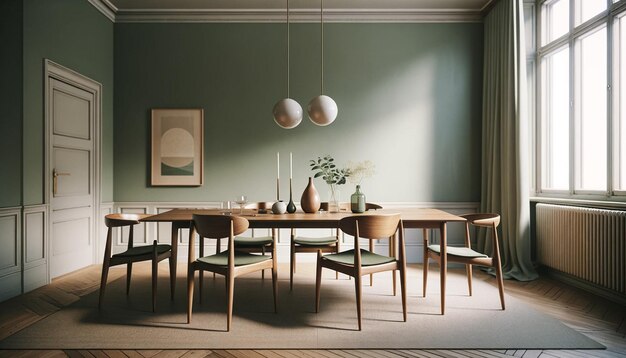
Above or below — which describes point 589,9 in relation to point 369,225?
above

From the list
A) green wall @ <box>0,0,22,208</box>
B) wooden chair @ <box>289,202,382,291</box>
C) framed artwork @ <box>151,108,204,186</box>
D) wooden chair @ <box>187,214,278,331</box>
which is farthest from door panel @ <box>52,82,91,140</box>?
wooden chair @ <box>289,202,382,291</box>

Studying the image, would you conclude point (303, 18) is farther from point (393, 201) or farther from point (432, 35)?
point (393, 201)

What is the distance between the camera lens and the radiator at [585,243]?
122 inches

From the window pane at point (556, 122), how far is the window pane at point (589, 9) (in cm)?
30

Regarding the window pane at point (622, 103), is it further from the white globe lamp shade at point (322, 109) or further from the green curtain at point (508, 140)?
the white globe lamp shade at point (322, 109)

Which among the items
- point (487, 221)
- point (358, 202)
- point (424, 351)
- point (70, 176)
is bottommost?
point (424, 351)

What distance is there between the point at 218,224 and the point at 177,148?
8.39ft

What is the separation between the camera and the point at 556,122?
421 cm

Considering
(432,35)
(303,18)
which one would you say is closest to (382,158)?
(432,35)

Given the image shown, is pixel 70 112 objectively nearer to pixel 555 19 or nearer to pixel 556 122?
pixel 556 122

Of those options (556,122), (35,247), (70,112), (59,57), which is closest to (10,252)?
(35,247)

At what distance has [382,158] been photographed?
485 centimetres

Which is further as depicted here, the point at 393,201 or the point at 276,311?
the point at 393,201

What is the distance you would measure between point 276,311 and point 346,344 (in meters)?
0.72
